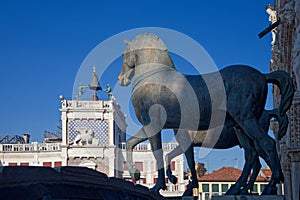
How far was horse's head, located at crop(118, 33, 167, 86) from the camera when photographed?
23.3ft

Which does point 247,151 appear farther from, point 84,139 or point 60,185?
point 84,139

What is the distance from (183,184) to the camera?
4603cm

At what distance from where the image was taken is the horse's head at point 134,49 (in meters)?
7.09

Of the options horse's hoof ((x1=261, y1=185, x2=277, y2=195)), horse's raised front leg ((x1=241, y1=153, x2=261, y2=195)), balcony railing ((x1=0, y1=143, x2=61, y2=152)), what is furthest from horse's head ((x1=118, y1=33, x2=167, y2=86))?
balcony railing ((x1=0, y1=143, x2=61, y2=152))

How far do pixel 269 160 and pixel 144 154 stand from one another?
4396 cm

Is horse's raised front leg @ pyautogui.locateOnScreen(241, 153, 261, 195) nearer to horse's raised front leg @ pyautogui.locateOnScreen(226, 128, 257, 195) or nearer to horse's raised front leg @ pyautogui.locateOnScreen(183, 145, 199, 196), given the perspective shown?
horse's raised front leg @ pyautogui.locateOnScreen(226, 128, 257, 195)

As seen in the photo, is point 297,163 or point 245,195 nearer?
point 245,195

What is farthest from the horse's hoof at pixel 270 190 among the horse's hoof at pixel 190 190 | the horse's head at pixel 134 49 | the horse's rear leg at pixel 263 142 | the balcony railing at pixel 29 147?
the balcony railing at pixel 29 147

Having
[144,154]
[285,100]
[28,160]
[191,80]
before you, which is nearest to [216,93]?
[191,80]

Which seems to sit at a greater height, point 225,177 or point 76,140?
point 76,140

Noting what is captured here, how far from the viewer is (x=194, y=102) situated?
6848mm

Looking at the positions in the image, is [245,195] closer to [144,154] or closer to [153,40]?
[153,40]

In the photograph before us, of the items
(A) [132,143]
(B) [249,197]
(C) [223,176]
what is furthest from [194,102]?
(C) [223,176]

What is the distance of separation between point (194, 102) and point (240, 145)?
997 millimetres
